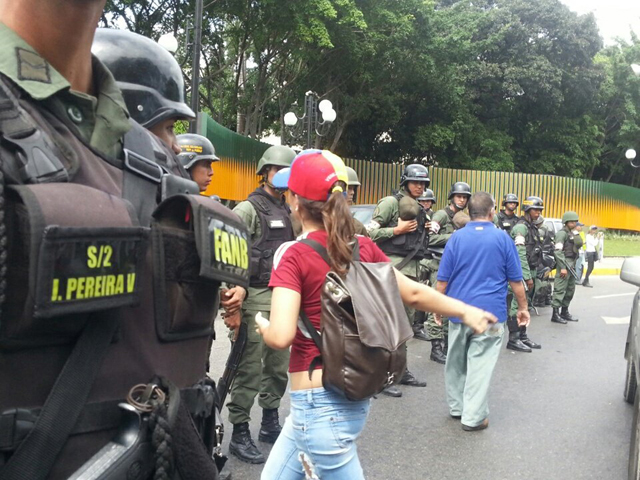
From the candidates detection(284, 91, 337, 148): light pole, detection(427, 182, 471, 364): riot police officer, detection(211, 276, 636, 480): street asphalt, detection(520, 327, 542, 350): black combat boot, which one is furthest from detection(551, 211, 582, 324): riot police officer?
detection(284, 91, 337, 148): light pole

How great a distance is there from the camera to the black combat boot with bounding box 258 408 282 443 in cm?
440

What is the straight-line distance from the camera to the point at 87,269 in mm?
944

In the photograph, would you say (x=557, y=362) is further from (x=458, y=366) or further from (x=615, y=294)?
(x=615, y=294)

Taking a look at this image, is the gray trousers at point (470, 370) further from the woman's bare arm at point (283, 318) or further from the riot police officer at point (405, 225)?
the woman's bare arm at point (283, 318)

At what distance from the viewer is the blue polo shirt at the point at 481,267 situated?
17.0ft

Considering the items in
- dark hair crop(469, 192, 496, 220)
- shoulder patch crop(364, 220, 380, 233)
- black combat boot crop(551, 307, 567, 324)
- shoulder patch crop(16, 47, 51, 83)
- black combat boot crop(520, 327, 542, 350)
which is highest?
shoulder patch crop(16, 47, 51, 83)

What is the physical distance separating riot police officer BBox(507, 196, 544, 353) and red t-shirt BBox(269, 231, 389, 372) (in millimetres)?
6244

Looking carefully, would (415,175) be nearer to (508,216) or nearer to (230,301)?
(230,301)

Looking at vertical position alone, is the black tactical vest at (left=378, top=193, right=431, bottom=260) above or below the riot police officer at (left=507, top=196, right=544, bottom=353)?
above

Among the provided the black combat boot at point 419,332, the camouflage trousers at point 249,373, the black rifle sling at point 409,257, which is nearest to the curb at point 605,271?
the black combat boot at point 419,332

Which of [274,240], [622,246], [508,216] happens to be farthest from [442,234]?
[622,246]

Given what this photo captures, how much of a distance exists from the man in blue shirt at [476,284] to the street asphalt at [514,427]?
0.37 meters

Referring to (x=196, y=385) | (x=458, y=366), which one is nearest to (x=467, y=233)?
(x=458, y=366)

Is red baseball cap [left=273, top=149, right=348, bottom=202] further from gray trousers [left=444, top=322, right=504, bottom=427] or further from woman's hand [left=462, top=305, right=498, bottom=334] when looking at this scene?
gray trousers [left=444, top=322, right=504, bottom=427]
